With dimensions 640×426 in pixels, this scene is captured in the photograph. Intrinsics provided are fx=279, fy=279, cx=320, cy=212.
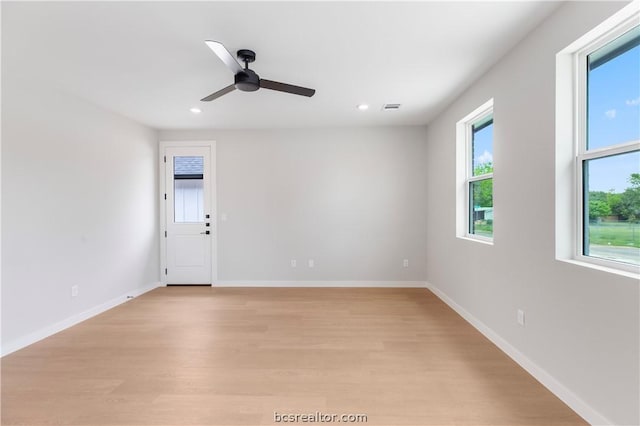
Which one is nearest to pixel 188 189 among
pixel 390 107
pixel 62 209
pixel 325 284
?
pixel 62 209

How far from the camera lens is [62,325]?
302cm

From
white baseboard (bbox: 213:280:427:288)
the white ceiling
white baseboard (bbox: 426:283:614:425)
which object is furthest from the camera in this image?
white baseboard (bbox: 213:280:427:288)

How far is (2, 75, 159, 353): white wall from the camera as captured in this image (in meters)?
2.59

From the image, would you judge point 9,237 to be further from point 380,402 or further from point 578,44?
point 578,44

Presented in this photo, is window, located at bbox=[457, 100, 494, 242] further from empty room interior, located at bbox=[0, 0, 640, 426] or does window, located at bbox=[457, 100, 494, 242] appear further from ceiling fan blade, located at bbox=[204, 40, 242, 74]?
ceiling fan blade, located at bbox=[204, 40, 242, 74]

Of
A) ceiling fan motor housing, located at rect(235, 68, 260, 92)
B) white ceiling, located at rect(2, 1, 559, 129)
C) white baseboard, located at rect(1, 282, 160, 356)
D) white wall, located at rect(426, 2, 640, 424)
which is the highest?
white ceiling, located at rect(2, 1, 559, 129)

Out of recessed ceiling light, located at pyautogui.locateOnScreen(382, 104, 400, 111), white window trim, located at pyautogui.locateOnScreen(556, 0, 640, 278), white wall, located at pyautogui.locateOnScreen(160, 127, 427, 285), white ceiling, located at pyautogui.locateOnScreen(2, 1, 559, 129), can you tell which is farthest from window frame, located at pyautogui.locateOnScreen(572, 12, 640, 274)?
white wall, located at pyautogui.locateOnScreen(160, 127, 427, 285)

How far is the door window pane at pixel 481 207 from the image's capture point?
297cm

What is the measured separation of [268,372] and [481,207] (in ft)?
9.08

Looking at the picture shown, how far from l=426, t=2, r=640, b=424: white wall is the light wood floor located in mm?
286

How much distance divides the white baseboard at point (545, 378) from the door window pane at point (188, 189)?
14.1 ft

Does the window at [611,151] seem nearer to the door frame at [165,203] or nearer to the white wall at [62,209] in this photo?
the door frame at [165,203]

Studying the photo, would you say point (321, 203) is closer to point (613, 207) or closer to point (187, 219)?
point (187, 219)

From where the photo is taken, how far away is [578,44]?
178 centimetres
